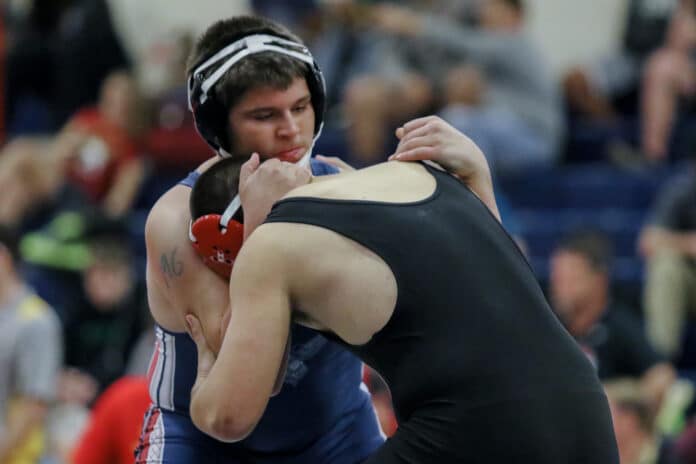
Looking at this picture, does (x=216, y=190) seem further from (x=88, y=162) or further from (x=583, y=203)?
(x=88, y=162)

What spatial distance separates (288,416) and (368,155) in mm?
5425

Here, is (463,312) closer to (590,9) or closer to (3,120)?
(590,9)

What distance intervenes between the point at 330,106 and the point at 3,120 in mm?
2805

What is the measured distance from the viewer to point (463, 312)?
3039 millimetres

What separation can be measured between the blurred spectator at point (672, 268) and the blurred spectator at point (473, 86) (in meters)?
1.29

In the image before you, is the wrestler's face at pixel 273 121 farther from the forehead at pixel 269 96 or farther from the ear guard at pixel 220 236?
the ear guard at pixel 220 236

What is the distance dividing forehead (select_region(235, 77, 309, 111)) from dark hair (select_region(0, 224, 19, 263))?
3763 mm

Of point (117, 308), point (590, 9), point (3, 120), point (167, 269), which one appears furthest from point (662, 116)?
point (167, 269)

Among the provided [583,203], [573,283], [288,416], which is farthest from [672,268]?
[288,416]

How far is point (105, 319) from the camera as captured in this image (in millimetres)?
8148

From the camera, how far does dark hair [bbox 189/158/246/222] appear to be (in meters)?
3.33

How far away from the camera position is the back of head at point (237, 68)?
11.8 ft

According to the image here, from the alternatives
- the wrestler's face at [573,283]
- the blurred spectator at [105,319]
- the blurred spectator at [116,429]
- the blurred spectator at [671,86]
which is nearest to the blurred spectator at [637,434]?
the wrestler's face at [573,283]

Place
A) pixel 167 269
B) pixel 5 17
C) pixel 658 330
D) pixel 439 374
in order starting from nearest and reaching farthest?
pixel 439 374, pixel 167 269, pixel 658 330, pixel 5 17
